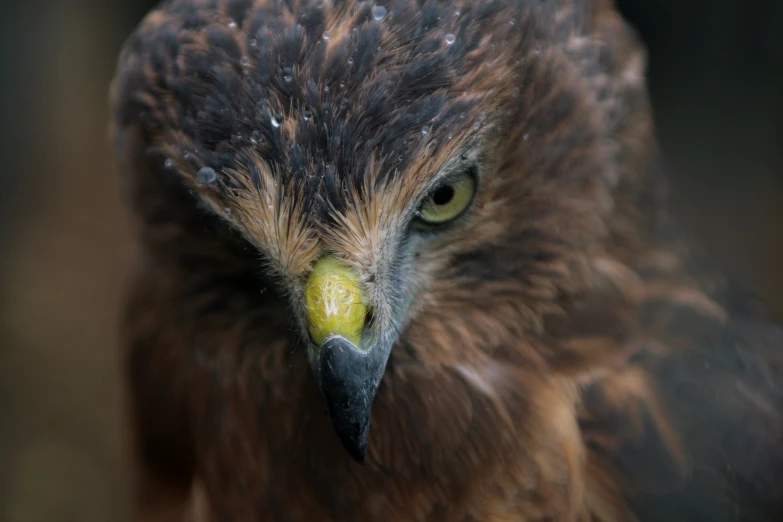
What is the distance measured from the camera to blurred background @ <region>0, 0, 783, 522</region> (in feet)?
11.5

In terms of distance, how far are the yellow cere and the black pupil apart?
0.19m

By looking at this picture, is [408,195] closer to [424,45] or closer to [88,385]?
[424,45]

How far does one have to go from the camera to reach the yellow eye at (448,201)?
138 cm

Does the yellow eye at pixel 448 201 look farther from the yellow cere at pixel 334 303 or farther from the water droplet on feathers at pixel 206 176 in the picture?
the water droplet on feathers at pixel 206 176

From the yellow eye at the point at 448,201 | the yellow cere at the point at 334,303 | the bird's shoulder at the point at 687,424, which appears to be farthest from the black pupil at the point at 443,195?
the bird's shoulder at the point at 687,424

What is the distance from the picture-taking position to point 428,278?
1442mm

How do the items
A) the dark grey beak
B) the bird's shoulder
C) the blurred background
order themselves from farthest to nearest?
the blurred background < the bird's shoulder < the dark grey beak

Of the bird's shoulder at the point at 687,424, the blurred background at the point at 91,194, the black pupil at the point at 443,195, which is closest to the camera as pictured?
the black pupil at the point at 443,195

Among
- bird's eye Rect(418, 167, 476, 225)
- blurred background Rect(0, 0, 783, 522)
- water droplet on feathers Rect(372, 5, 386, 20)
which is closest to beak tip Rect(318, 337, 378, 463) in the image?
bird's eye Rect(418, 167, 476, 225)

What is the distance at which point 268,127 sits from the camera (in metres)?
1.27

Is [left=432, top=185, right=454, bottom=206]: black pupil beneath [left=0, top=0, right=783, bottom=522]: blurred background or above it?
above

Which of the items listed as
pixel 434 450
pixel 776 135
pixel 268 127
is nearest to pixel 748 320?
pixel 434 450

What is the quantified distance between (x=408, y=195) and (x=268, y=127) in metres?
0.22

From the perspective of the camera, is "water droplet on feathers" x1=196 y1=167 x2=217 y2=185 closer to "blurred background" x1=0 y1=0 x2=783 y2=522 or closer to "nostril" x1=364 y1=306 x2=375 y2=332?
"nostril" x1=364 y1=306 x2=375 y2=332
